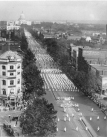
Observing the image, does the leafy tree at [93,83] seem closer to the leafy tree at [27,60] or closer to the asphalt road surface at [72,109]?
the asphalt road surface at [72,109]

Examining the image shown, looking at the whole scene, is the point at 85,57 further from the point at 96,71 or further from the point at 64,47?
the point at 64,47

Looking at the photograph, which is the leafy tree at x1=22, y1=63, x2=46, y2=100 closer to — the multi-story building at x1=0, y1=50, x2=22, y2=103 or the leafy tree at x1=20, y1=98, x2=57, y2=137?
the multi-story building at x1=0, y1=50, x2=22, y2=103

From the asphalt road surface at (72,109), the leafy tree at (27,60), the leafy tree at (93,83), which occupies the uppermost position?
the leafy tree at (27,60)

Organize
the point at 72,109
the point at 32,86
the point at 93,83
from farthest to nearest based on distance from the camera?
the point at 93,83 < the point at 32,86 < the point at 72,109

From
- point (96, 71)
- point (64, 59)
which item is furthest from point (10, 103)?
point (64, 59)

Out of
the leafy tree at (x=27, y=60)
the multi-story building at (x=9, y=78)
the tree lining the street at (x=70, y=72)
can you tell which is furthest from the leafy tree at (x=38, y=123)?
the leafy tree at (x=27, y=60)

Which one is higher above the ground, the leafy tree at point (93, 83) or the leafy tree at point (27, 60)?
the leafy tree at point (27, 60)

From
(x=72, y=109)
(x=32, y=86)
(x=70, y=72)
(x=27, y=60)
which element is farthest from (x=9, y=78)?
(x=70, y=72)

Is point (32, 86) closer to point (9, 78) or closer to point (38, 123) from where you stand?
point (9, 78)

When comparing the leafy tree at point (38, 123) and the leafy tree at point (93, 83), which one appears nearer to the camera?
the leafy tree at point (38, 123)

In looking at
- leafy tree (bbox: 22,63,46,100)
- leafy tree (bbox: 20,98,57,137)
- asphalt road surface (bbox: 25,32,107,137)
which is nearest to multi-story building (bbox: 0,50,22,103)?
leafy tree (bbox: 22,63,46,100)

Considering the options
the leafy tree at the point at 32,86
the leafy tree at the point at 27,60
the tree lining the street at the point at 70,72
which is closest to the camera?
the leafy tree at the point at 32,86
